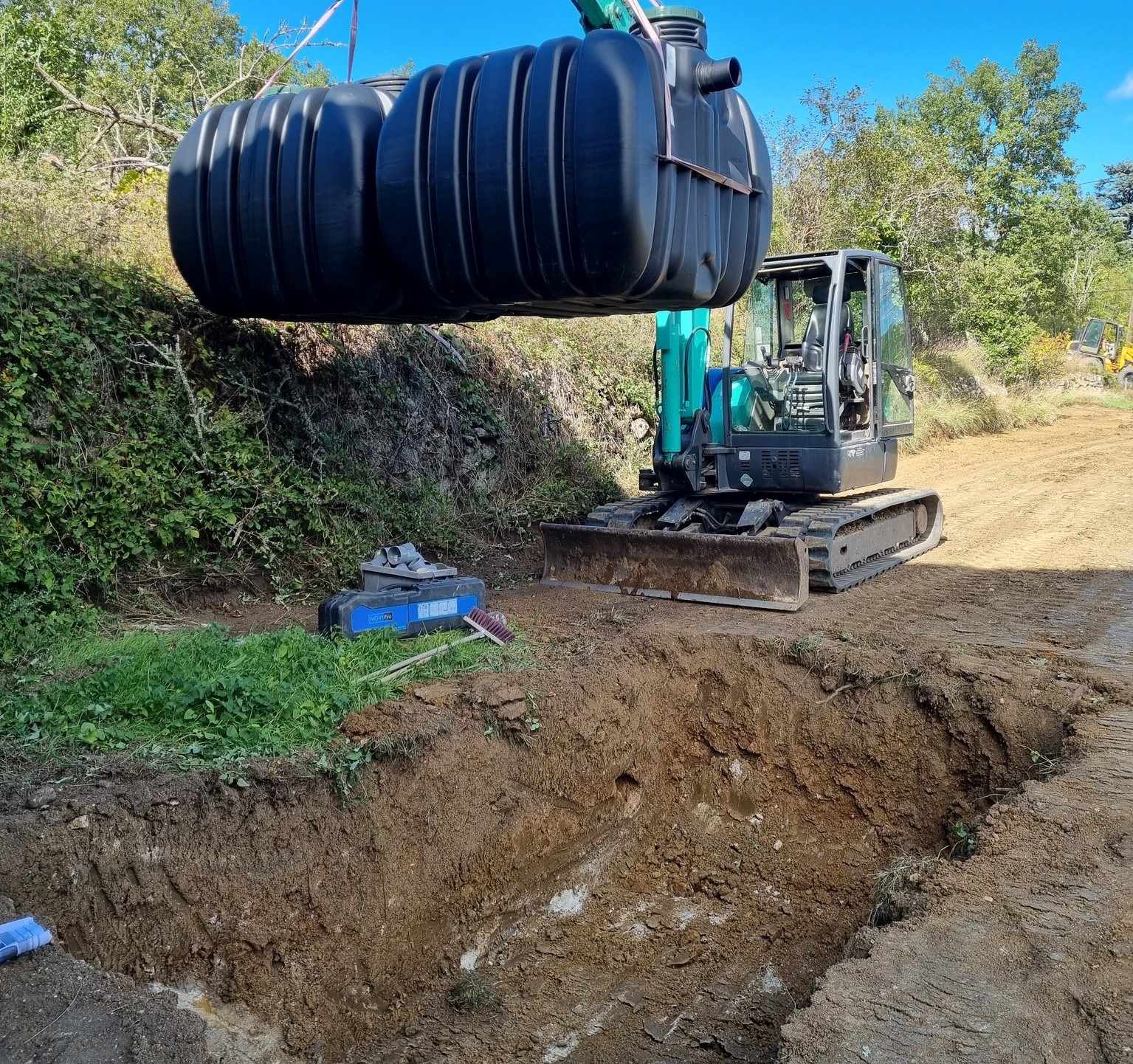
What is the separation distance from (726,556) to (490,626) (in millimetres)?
2305

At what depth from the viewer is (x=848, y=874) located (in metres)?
5.21

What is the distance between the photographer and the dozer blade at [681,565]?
7176 mm

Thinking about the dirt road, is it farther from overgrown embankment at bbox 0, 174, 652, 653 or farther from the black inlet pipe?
the black inlet pipe

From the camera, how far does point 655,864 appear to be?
5520 mm

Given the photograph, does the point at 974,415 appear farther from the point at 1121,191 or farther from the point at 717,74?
the point at 1121,191

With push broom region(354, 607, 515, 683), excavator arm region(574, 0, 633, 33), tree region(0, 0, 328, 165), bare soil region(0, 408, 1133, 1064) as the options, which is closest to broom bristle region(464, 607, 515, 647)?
push broom region(354, 607, 515, 683)

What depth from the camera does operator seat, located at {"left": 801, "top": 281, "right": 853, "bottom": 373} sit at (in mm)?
8016

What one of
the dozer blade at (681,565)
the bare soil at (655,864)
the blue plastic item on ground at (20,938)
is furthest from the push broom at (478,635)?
the blue plastic item on ground at (20,938)

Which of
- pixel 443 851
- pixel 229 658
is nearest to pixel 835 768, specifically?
pixel 443 851

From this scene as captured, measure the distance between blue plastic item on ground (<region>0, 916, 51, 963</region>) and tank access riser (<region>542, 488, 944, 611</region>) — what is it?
208 inches

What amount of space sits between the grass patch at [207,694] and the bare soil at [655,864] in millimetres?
206

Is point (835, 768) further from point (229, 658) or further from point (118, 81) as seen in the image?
point (118, 81)

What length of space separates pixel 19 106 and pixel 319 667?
851cm

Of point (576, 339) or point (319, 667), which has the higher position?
point (576, 339)
